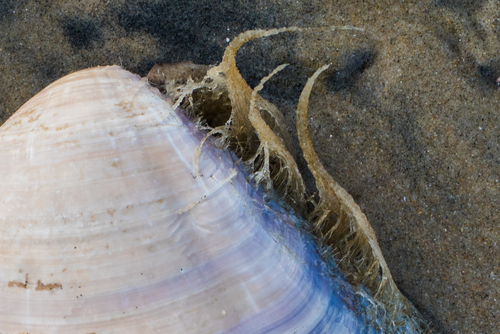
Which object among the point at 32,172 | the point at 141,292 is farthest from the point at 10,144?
the point at 141,292

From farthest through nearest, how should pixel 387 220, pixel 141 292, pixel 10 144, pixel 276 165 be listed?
pixel 387 220
pixel 276 165
pixel 10 144
pixel 141 292

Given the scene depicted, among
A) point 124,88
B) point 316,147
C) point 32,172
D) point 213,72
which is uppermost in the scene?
point 213,72

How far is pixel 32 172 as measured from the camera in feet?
3.55

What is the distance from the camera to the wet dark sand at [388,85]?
1536 mm

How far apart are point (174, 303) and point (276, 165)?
0.71m

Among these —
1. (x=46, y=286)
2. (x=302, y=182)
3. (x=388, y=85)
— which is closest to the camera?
(x=46, y=286)

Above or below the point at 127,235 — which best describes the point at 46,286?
below

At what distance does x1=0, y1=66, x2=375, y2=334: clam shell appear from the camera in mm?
1028

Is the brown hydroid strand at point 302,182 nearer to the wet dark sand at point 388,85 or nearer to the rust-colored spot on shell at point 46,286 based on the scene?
the wet dark sand at point 388,85

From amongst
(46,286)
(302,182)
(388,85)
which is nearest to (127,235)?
(46,286)

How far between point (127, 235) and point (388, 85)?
4.37 ft

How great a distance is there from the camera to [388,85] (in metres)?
1.56

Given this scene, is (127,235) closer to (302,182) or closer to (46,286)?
(46,286)

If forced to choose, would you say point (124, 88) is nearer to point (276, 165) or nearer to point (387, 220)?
point (276, 165)
